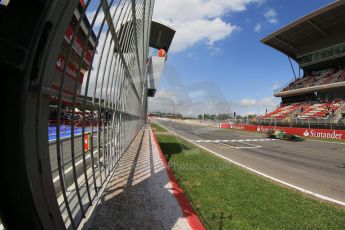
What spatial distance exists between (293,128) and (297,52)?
2693 cm

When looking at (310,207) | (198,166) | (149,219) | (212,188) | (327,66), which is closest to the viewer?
(149,219)

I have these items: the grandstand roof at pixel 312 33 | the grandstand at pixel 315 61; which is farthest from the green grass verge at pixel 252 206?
the grandstand roof at pixel 312 33

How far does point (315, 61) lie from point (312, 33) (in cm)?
491

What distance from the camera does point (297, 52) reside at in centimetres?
4959

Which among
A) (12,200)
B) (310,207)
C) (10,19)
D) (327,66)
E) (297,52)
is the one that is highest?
(297,52)

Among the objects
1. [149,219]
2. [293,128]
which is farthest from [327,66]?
[149,219]

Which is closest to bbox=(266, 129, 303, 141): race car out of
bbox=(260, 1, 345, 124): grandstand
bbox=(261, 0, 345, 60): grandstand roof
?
bbox=(260, 1, 345, 124): grandstand

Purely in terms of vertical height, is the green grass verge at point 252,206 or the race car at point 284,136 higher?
the race car at point 284,136

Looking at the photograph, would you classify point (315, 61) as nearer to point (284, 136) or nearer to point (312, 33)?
point (312, 33)

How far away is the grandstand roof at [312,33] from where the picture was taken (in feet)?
121

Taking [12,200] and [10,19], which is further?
[12,200]

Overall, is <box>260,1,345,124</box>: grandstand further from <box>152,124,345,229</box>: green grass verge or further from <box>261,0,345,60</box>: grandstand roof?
<box>152,124,345,229</box>: green grass verge

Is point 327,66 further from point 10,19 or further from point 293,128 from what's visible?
point 10,19

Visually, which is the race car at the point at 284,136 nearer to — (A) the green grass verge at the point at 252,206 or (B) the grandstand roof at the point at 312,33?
(A) the green grass verge at the point at 252,206
